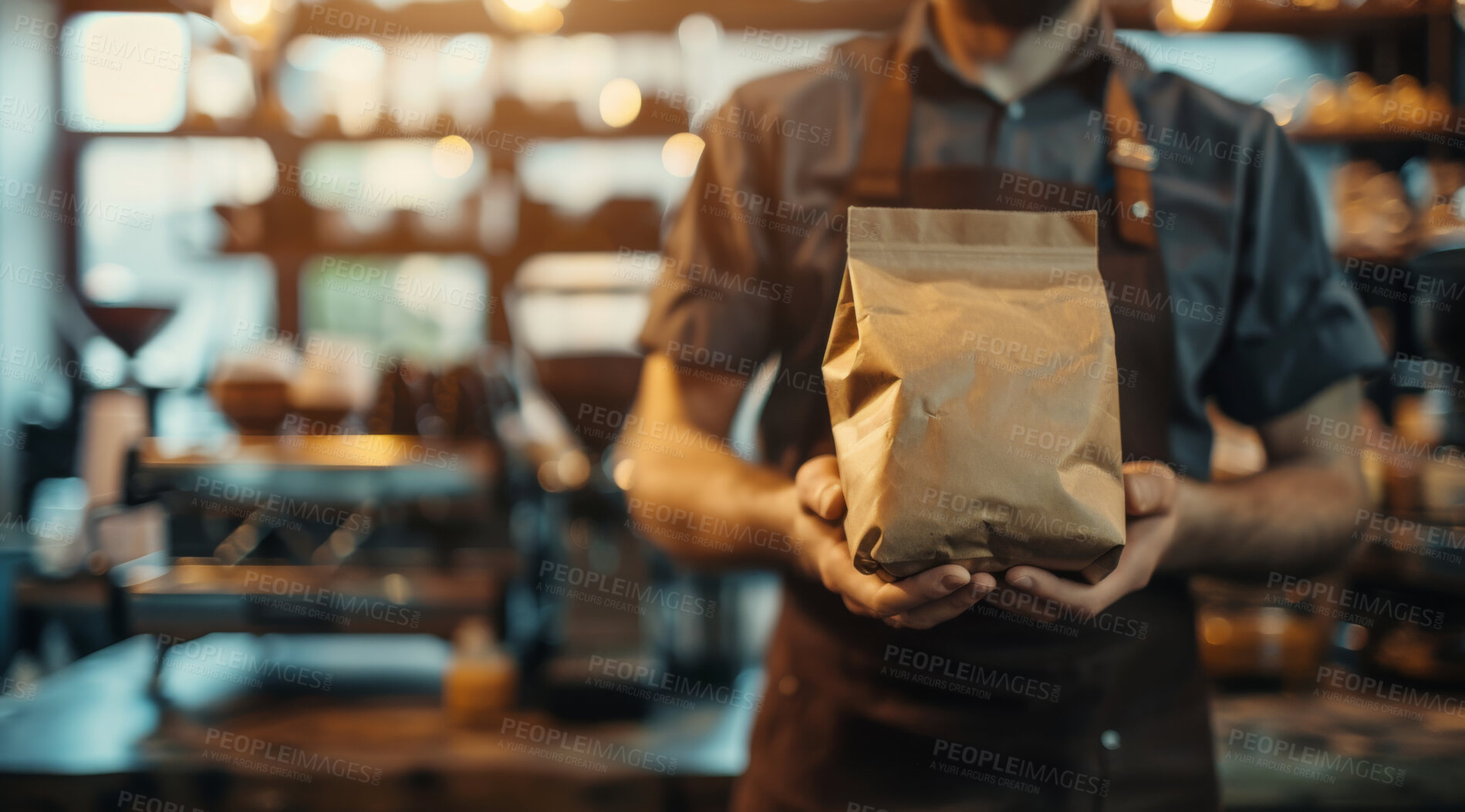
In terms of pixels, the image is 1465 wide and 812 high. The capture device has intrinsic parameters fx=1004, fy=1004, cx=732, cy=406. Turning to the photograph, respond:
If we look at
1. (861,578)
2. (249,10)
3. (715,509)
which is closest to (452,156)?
(249,10)

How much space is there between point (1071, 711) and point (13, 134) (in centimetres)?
342

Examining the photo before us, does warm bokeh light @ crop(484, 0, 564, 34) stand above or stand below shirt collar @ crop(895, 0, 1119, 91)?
above

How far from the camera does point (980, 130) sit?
0.84 m

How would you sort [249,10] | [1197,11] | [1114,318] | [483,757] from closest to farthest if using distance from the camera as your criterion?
[1114,318] → [483,757] → [1197,11] → [249,10]

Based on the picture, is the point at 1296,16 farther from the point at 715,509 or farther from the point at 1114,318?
the point at 715,509

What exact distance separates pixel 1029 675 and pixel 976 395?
1.19 feet

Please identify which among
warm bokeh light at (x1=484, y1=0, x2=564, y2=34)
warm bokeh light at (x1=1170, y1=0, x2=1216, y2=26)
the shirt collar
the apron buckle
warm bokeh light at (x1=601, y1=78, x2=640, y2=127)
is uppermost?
warm bokeh light at (x1=484, y1=0, x2=564, y2=34)

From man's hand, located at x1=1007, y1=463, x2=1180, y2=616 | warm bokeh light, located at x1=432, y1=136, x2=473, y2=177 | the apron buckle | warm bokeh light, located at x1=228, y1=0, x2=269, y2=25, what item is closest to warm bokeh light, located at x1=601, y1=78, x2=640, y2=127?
warm bokeh light, located at x1=432, y1=136, x2=473, y2=177

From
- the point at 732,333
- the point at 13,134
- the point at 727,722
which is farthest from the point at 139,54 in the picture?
the point at 732,333

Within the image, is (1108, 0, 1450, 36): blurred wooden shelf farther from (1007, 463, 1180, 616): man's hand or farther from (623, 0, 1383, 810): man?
(1007, 463, 1180, 616): man's hand

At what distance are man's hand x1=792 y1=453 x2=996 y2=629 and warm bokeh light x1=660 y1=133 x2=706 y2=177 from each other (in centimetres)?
206

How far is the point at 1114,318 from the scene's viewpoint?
0.79 m

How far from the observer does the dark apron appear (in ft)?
2.69

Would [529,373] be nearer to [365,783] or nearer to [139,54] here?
[365,783]
